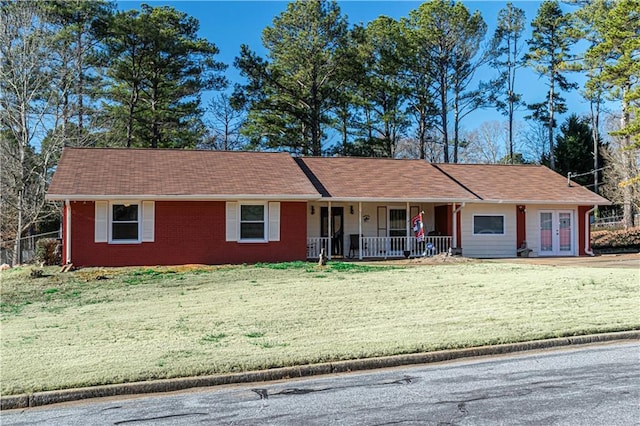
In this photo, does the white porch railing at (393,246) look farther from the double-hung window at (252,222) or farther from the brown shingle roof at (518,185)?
the brown shingle roof at (518,185)

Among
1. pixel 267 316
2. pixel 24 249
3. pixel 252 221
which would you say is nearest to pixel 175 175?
pixel 252 221

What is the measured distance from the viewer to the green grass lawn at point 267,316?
7035 mm

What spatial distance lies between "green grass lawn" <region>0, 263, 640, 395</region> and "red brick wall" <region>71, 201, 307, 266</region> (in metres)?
2.07

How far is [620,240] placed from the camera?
26.7 metres

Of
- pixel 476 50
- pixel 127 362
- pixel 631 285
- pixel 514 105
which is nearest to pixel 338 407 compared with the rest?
pixel 127 362

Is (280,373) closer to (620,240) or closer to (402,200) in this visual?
(402,200)

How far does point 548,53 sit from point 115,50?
2909cm

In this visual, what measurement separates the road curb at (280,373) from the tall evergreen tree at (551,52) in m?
33.6

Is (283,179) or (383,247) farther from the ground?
(283,179)

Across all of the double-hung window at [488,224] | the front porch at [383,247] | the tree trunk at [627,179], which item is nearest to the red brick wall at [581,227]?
the double-hung window at [488,224]

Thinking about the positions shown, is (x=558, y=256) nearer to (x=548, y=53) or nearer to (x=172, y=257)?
(x=172, y=257)

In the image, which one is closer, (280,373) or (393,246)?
(280,373)

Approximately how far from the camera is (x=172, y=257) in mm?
18375

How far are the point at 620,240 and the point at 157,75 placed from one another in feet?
85.6
